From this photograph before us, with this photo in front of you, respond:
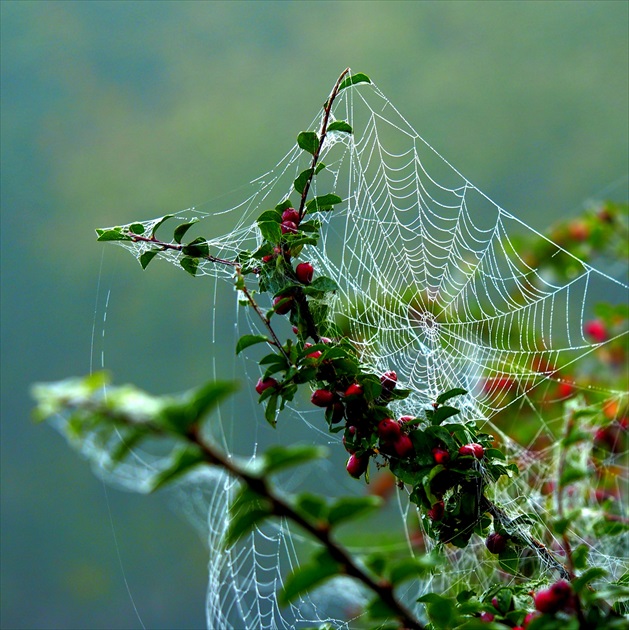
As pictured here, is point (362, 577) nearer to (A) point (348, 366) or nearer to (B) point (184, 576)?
(A) point (348, 366)

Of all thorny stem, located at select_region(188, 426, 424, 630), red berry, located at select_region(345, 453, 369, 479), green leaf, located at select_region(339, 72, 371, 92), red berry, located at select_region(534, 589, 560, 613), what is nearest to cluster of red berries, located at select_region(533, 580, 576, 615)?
red berry, located at select_region(534, 589, 560, 613)

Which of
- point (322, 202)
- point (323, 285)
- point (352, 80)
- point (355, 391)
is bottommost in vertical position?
point (355, 391)

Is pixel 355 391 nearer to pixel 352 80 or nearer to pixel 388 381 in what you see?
pixel 388 381

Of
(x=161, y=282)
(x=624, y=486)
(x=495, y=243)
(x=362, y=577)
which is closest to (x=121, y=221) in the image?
(x=161, y=282)

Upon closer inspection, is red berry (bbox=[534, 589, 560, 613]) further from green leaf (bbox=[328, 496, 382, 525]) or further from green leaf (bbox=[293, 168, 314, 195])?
green leaf (bbox=[293, 168, 314, 195])

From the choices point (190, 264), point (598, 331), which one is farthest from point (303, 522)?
point (598, 331)

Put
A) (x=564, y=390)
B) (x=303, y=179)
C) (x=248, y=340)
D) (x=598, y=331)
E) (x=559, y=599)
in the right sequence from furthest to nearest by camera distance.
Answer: (x=598, y=331)
(x=564, y=390)
(x=303, y=179)
(x=248, y=340)
(x=559, y=599)
